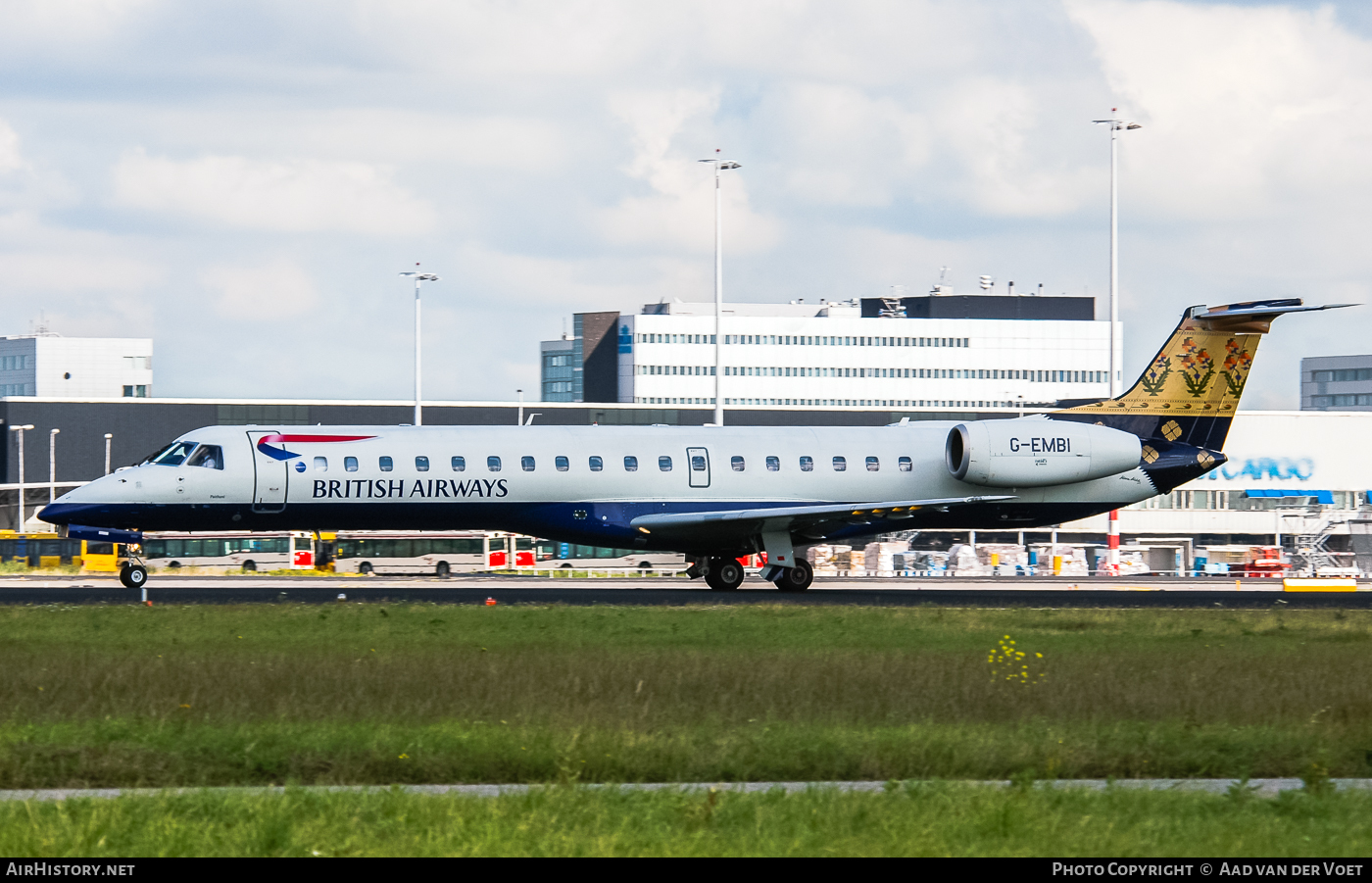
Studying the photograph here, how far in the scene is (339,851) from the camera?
9.89m

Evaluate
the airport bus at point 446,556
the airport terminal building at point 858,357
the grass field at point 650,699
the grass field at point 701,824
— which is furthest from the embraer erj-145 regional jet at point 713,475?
the airport terminal building at point 858,357

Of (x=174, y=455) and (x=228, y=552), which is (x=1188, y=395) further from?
(x=228, y=552)

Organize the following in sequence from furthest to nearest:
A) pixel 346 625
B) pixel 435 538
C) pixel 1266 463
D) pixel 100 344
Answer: pixel 100 344
pixel 1266 463
pixel 435 538
pixel 346 625

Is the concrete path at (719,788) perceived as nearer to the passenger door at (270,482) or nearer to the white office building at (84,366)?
the passenger door at (270,482)

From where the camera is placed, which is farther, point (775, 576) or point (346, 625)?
point (775, 576)

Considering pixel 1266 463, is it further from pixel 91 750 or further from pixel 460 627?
pixel 91 750

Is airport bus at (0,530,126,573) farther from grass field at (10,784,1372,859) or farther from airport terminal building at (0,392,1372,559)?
grass field at (10,784,1372,859)

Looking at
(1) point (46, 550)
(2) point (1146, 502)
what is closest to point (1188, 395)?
(1) point (46, 550)

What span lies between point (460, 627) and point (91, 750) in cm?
1160

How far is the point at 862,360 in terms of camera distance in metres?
166

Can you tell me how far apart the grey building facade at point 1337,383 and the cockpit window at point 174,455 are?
166 metres

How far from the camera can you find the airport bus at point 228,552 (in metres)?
71.6

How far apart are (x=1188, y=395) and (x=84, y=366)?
13574cm
